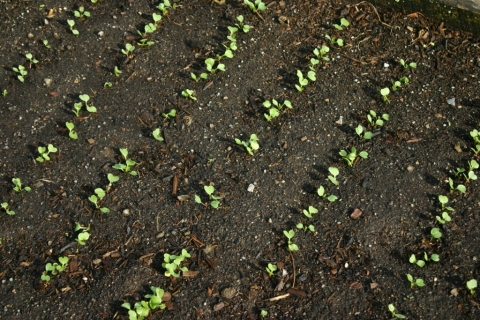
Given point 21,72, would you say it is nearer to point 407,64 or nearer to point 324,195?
point 324,195

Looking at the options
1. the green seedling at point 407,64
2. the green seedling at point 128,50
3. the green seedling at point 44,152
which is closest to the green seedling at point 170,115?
the green seedling at point 128,50

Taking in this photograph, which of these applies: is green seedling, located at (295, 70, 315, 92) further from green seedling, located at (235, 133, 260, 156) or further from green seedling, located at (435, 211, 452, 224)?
green seedling, located at (435, 211, 452, 224)

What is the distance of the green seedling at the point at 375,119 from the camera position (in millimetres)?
3998

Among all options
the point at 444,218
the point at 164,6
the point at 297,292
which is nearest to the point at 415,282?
the point at 444,218

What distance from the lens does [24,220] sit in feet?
12.0

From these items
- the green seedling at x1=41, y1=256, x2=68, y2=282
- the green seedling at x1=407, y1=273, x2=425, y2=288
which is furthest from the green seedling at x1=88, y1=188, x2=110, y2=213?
the green seedling at x1=407, y1=273, x2=425, y2=288

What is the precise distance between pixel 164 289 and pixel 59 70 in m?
2.12

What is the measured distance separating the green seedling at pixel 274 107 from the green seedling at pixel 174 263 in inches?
48.6

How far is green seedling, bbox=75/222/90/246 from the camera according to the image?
350cm

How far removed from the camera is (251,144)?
3.87 meters

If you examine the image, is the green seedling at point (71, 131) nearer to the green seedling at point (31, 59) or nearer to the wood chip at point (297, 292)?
the green seedling at point (31, 59)

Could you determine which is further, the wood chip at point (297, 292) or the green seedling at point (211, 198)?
the green seedling at point (211, 198)

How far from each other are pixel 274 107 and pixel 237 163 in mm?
570

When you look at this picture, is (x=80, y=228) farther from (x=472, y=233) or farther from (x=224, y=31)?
(x=472, y=233)
